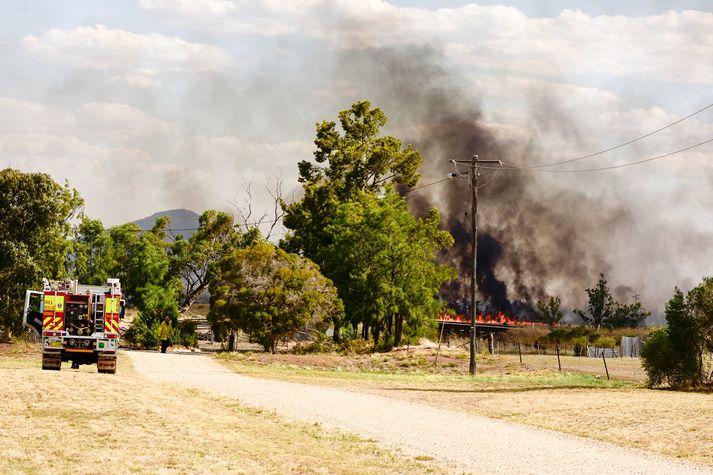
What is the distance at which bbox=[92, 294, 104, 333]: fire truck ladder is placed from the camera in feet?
103

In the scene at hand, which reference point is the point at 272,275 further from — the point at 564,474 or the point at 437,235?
the point at 564,474

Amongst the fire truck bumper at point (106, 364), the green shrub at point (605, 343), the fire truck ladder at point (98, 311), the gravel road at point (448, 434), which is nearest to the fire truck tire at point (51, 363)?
the fire truck bumper at point (106, 364)

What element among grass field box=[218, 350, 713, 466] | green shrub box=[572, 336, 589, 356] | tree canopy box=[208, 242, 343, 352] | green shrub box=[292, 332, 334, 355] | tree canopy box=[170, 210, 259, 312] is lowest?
grass field box=[218, 350, 713, 466]

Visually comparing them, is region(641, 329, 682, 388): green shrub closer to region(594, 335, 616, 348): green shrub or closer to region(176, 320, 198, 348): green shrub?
region(176, 320, 198, 348): green shrub

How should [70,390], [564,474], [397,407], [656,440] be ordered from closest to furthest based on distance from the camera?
1. [564,474]
2. [656,440]
3. [70,390]
4. [397,407]

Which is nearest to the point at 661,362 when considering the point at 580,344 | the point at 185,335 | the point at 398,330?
the point at 398,330

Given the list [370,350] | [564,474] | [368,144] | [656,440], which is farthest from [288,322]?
[564,474]

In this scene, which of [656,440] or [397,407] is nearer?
[656,440]

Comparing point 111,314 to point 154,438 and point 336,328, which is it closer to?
point 154,438

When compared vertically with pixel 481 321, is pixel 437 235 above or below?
above

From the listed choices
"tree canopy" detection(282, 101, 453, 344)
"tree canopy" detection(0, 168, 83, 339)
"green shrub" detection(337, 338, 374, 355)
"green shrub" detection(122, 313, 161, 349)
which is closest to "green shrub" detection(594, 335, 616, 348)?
"tree canopy" detection(282, 101, 453, 344)

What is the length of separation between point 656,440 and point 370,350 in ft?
144

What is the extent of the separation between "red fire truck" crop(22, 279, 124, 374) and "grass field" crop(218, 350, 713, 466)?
8.30m

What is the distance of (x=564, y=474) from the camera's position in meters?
16.2
